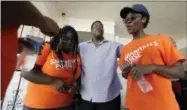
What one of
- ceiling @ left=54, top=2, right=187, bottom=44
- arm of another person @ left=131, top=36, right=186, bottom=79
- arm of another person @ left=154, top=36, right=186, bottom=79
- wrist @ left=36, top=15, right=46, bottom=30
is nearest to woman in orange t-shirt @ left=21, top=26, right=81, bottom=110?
arm of another person @ left=131, top=36, right=186, bottom=79

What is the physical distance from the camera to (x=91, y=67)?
5.29 feet

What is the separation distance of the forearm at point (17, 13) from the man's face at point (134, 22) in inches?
31.8

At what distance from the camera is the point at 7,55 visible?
2.17ft

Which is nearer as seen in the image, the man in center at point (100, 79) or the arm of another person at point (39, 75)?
the arm of another person at point (39, 75)

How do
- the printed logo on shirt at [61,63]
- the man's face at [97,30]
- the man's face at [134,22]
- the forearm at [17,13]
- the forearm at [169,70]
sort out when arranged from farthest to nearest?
the man's face at [97,30] → the printed logo on shirt at [61,63] → the man's face at [134,22] → the forearm at [169,70] → the forearm at [17,13]

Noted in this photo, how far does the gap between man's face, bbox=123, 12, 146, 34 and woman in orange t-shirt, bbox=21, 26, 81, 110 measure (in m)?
0.38

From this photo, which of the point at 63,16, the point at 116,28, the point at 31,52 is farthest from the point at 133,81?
the point at 116,28

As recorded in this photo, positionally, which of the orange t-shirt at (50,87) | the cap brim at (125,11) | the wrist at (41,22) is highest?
the cap brim at (125,11)

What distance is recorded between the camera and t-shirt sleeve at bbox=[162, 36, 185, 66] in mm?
1214

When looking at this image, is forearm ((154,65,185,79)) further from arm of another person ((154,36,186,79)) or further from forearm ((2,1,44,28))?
forearm ((2,1,44,28))

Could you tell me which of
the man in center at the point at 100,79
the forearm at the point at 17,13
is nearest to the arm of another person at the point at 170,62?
the man in center at the point at 100,79

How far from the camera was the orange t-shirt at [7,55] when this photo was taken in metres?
0.65

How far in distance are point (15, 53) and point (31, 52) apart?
0.45 feet

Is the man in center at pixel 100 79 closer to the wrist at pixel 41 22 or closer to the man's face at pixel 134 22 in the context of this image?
the man's face at pixel 134 22
